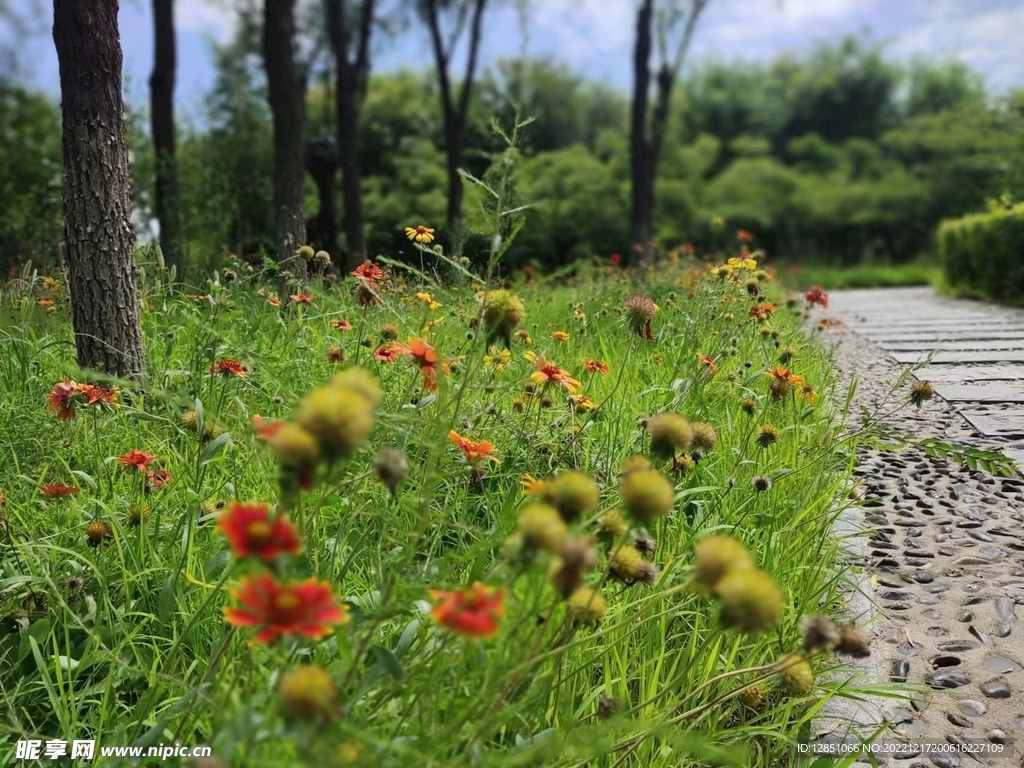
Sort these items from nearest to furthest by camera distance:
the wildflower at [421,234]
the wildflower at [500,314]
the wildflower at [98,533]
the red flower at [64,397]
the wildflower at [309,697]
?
the wildflower at [309,697], the wildflower at [500,314], the wildflower at [98,533], the red flower at [64,397], the wildflower at [421,234]

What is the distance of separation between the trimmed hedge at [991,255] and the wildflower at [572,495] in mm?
8371

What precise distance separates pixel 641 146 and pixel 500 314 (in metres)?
9.67

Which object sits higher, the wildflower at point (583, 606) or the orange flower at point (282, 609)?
the orange flower at point (282, 609)

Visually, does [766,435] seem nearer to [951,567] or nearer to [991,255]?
[951,567]

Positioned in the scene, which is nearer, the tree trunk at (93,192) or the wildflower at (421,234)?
the wildflower at (421,234)

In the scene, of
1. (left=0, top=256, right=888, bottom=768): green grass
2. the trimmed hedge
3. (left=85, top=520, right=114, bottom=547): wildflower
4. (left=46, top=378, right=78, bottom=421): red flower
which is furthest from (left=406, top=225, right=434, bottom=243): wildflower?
the trimmed hedge

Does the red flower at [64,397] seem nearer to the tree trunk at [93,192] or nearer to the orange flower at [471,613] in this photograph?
the tree trunk at [93,192]

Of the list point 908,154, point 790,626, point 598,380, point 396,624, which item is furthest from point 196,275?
point 908,154

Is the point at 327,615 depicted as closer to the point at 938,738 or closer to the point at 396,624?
the point at 396,624

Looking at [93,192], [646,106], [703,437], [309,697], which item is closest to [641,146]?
[646,106]

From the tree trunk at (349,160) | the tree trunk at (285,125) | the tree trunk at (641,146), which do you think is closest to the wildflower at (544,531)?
the tree trunk at (285,125)

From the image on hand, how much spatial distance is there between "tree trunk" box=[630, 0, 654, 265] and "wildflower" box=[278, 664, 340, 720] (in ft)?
27.6

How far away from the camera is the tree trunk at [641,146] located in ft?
30.3

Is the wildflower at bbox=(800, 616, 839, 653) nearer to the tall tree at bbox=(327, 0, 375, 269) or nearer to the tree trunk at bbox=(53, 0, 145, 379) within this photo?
the tree trunk at bbox=(53, 0, 145, 379)
